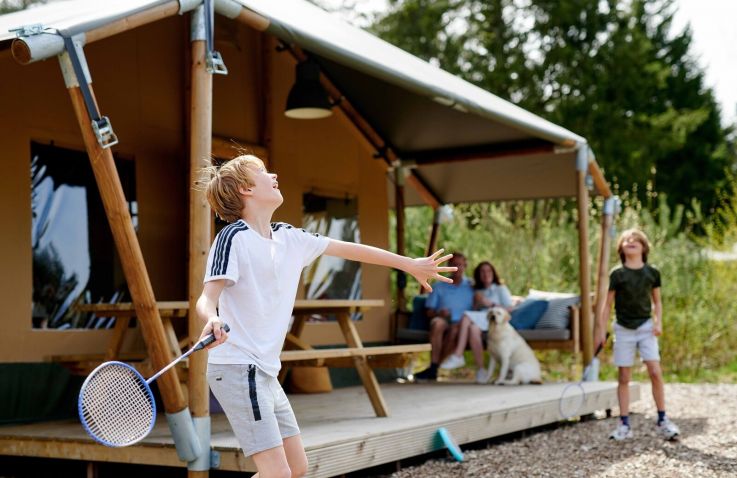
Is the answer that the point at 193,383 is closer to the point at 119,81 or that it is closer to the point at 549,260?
the point at 119,81

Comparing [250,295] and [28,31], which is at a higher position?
[28,31]

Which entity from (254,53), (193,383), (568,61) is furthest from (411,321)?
(568,61)

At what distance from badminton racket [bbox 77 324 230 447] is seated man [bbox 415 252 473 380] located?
→ 6287 millimetres

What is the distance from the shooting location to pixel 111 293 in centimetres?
692

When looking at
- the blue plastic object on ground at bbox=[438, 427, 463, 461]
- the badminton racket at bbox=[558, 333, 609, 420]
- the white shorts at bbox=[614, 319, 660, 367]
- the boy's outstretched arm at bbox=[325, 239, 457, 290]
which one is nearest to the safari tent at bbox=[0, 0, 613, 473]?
the badminton racket at bbox=[558, 333, 609, 420]

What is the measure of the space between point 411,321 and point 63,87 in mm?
4539

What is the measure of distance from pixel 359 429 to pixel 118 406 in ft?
8.35

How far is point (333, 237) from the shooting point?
9320 mm

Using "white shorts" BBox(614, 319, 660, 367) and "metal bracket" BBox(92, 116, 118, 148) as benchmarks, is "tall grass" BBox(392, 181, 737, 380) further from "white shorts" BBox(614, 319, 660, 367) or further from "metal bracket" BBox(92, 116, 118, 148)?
"metal bracket" BBox(92, 116, 118, 148)

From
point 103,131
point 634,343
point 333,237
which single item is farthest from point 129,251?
point 333,237

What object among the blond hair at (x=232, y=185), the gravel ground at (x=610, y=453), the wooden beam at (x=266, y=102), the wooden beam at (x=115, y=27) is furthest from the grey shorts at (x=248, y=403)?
the wooden beam at (x=266, y=102)

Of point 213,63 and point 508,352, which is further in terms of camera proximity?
point 508,352

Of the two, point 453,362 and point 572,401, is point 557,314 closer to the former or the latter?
point 453,362

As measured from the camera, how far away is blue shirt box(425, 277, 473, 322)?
942cm
